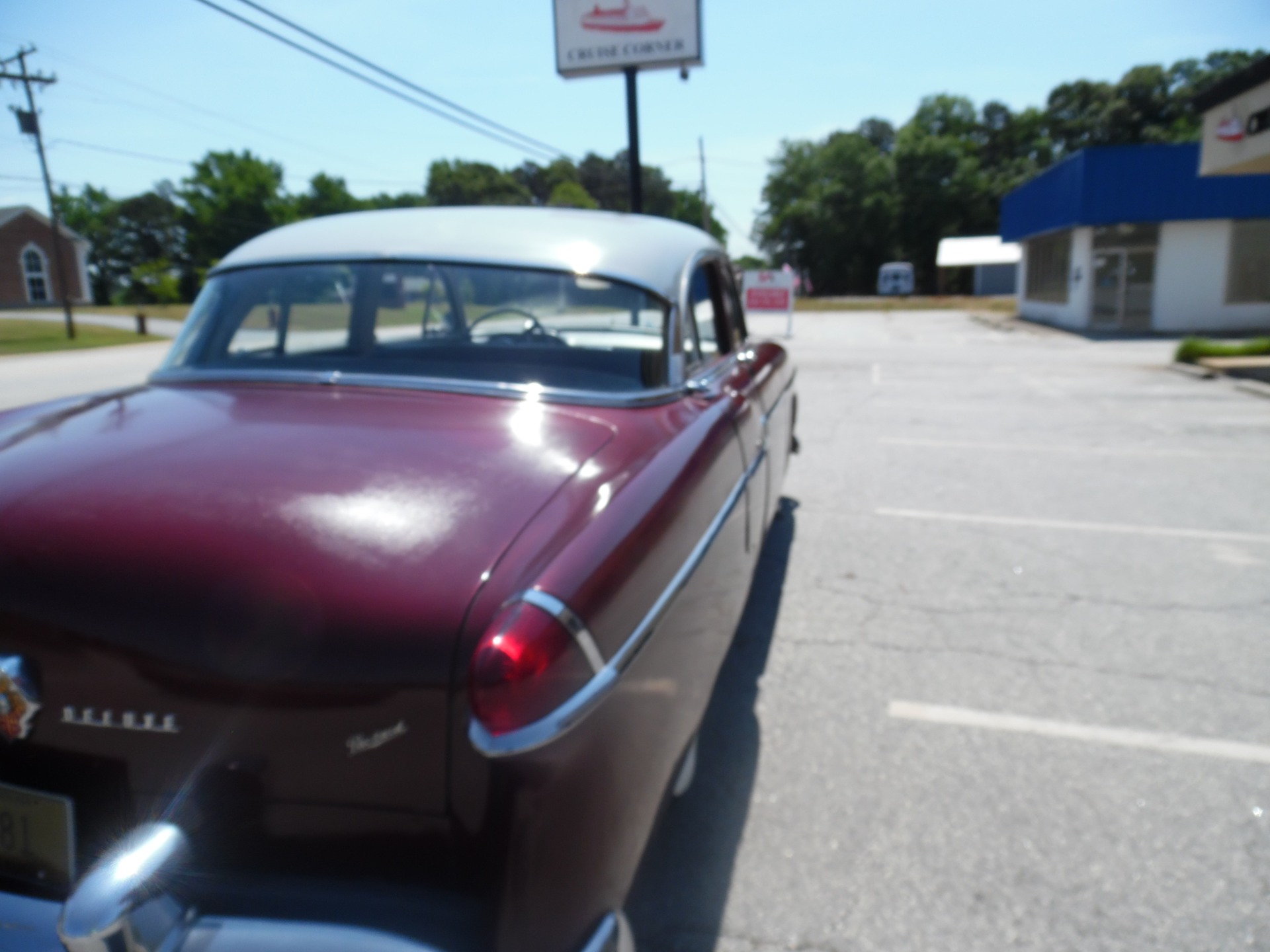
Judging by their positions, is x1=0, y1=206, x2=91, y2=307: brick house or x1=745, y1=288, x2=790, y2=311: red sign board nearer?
x1=745, y1=288, x2=790, y2=311: red sign board

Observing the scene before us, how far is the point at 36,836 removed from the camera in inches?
63.7

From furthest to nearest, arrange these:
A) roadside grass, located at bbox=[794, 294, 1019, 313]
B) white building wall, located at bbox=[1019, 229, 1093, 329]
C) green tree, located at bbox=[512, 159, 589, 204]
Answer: green tree, located at bbox=[512, 159, 589, 204] → roadside grass, located at bbox=[794, 294, 1019, 313] → white building wall, located at bbox=[1019, 229, 1093, 329]

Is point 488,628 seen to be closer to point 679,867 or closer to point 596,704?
point 596,704

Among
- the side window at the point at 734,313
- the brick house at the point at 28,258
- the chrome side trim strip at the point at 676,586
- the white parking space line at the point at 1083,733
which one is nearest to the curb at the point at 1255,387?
the side window at the point at 734,313

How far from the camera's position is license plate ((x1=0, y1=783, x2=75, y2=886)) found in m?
1.60

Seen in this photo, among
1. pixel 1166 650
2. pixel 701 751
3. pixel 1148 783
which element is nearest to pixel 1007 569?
pixel 1166 650

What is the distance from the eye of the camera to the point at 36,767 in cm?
161

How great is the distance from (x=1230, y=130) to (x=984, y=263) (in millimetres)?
43337

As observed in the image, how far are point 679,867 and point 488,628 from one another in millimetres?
1445

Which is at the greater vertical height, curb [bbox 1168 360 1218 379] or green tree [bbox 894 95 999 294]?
green tree [bbox 894 95 999 294]

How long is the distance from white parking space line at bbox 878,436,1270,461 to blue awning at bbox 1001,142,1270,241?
18.8 metres

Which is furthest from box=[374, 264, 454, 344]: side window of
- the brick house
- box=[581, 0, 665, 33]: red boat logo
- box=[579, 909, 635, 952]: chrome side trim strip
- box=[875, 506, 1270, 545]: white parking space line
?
the brick house

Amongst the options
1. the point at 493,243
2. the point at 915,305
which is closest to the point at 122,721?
the point at 493,243

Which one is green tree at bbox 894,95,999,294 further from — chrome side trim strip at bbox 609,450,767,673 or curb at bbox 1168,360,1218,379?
chrome side trim strip at bbox 609,450,767,673
